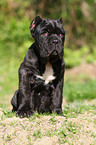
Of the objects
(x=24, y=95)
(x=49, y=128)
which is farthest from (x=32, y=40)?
(x=49, y=128)

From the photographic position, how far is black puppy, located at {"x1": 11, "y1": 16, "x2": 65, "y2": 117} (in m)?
3.49

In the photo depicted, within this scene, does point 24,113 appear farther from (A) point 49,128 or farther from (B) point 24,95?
(A) point 49,128

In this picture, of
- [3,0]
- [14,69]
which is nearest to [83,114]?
[14,69]

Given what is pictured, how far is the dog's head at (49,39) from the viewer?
345 centimetres

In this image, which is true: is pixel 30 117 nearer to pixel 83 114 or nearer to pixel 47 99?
pixel 47 99

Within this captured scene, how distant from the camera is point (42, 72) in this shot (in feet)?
12.2

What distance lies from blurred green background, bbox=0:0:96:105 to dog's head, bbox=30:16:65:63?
447 cm

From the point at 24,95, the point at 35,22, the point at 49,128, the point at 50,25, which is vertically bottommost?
the point at 49,128

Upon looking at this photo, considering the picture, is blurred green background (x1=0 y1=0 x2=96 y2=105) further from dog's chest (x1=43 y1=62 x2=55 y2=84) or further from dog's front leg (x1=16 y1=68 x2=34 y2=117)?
dog's front leg (x1=16 y1=68 x2=34 y2=117)

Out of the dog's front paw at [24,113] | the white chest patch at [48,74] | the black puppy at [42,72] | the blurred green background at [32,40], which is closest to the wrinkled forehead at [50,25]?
the black puppy at [42,72]

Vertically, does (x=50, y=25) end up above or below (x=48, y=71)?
above

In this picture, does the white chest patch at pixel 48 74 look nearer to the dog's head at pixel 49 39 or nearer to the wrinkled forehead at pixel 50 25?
the dog's head at pixel 49 39

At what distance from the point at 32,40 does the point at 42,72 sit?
7.03m

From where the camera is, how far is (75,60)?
13648mm
